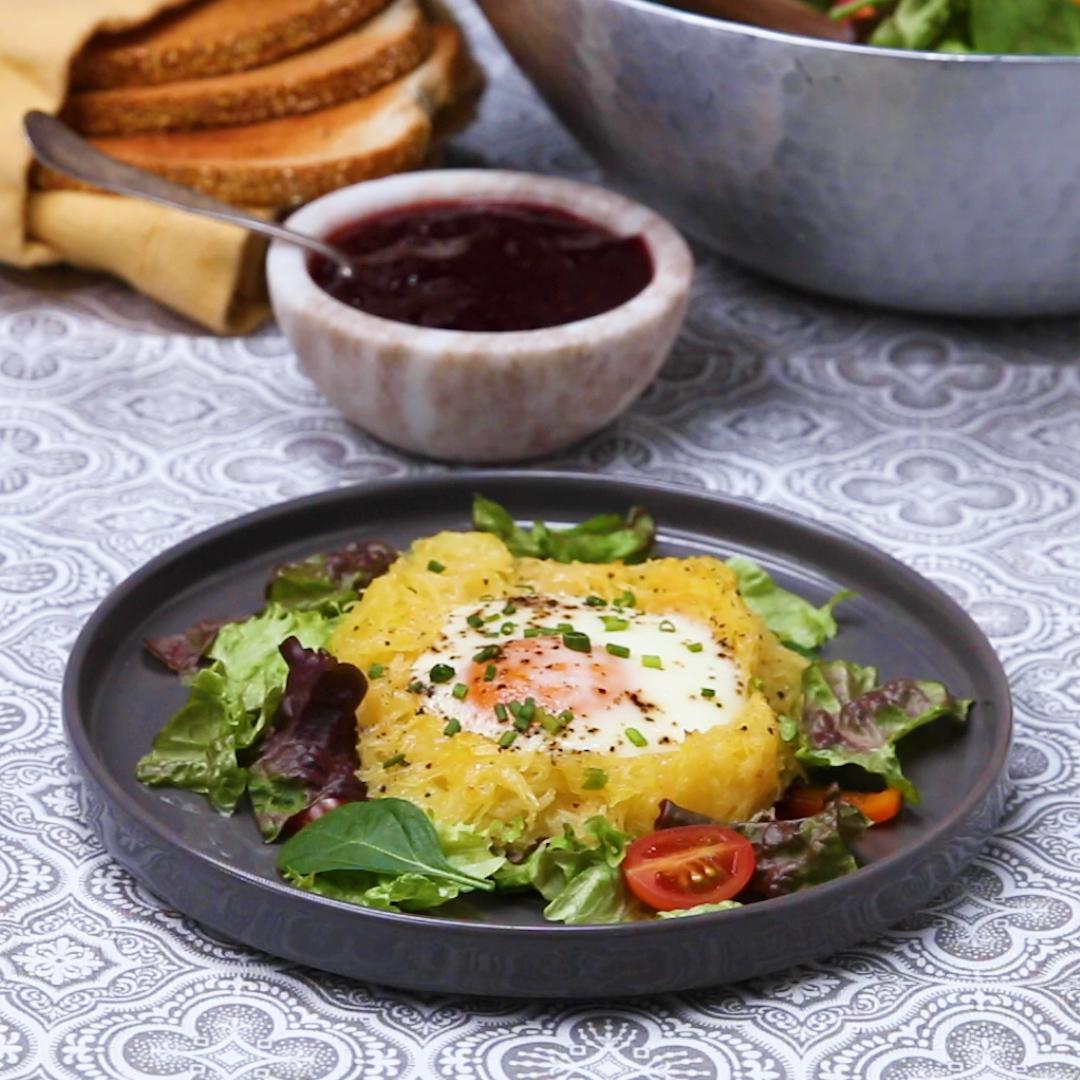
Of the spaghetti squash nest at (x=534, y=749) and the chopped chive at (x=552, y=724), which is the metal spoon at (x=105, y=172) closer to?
the spaghetti squash nest at (x=534, y=749)

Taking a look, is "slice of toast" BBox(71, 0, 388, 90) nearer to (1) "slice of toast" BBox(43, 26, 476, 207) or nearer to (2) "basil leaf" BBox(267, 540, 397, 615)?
(1) "slice of toast" BBox(43, 26, 476, 207)

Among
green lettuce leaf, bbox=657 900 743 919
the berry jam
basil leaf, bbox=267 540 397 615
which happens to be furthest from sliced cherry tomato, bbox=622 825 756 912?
the berry jam

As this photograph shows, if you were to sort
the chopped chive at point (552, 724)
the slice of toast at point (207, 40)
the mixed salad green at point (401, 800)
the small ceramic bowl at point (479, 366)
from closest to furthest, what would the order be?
the mixed salad green at point (401, 800) < the chopped chive at point (552, 724) < the small ceramic bowl at point (479, 366) < the slice of toast at point (207, 40)

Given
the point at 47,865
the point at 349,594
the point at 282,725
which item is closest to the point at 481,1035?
the point at 282,725

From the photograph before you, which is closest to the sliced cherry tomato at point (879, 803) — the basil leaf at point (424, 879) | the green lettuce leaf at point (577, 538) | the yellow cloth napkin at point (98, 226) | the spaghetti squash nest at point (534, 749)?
the spaghetti squash nest at point (534, 749)

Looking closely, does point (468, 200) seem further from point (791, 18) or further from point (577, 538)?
point (577, 538)

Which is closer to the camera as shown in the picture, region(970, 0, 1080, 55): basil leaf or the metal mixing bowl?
the metal mixing bowl

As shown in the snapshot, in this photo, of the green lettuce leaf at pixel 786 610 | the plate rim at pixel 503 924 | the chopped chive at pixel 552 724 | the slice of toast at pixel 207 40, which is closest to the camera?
the plate rim at pixel 503 924
